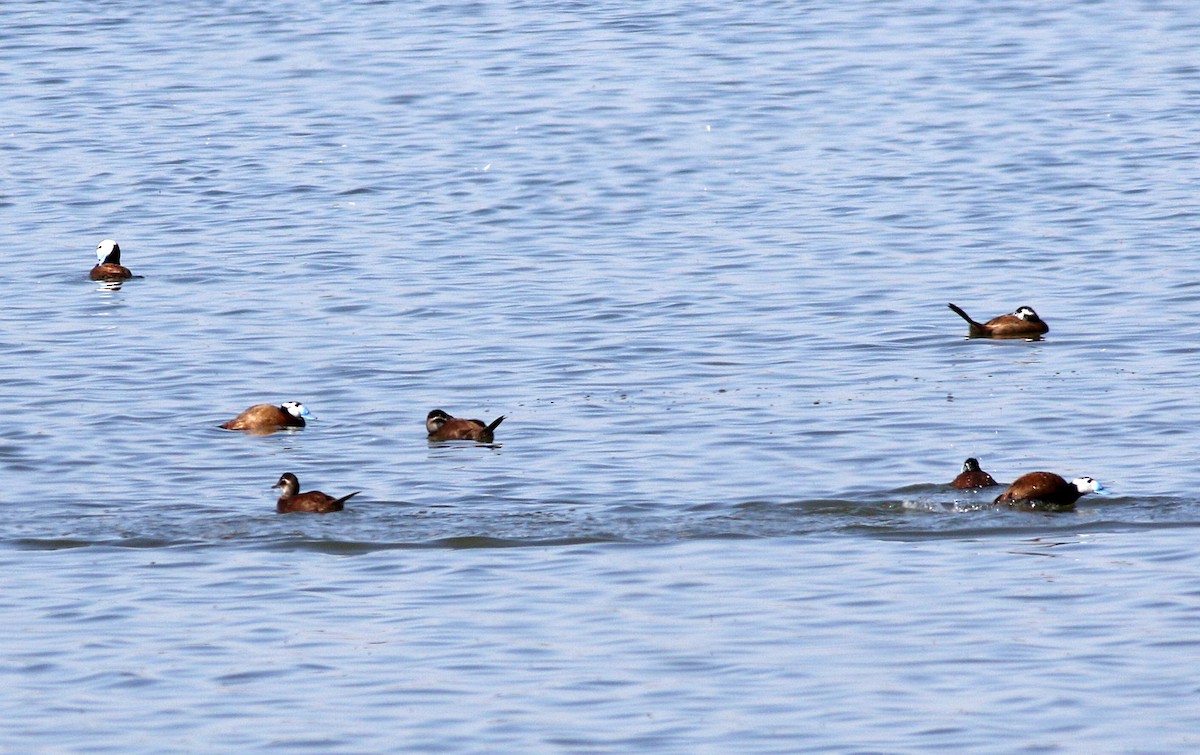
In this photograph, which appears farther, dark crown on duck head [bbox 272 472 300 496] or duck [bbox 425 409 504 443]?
duck [bbox 425 409 504 443]

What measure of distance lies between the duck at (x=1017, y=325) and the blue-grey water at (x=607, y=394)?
0.22 metres

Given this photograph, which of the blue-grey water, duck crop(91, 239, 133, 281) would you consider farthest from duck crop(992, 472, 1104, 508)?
duck crop(91, 239, 133, 281)

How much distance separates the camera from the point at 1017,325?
2048 cm

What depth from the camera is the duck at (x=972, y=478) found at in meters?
14.9

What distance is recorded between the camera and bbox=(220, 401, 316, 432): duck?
17.6 meters

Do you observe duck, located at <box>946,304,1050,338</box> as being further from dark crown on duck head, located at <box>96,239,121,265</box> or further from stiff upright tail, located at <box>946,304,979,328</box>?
dark crown on duck head, located at <box>96,239,121,265</box>

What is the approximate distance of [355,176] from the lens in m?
30.3

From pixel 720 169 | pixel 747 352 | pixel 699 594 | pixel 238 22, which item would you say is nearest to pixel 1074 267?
pixel 747 352

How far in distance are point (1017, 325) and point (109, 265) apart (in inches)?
404

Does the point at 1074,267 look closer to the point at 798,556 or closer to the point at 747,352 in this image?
the point at 747,352

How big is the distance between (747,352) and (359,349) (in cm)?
373

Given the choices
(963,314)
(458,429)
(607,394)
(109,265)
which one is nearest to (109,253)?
(109,265)

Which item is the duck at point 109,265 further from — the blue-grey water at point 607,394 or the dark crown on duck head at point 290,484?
the dark crown on duck head at point 290,484

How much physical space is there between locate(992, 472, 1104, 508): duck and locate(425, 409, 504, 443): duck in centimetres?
437
